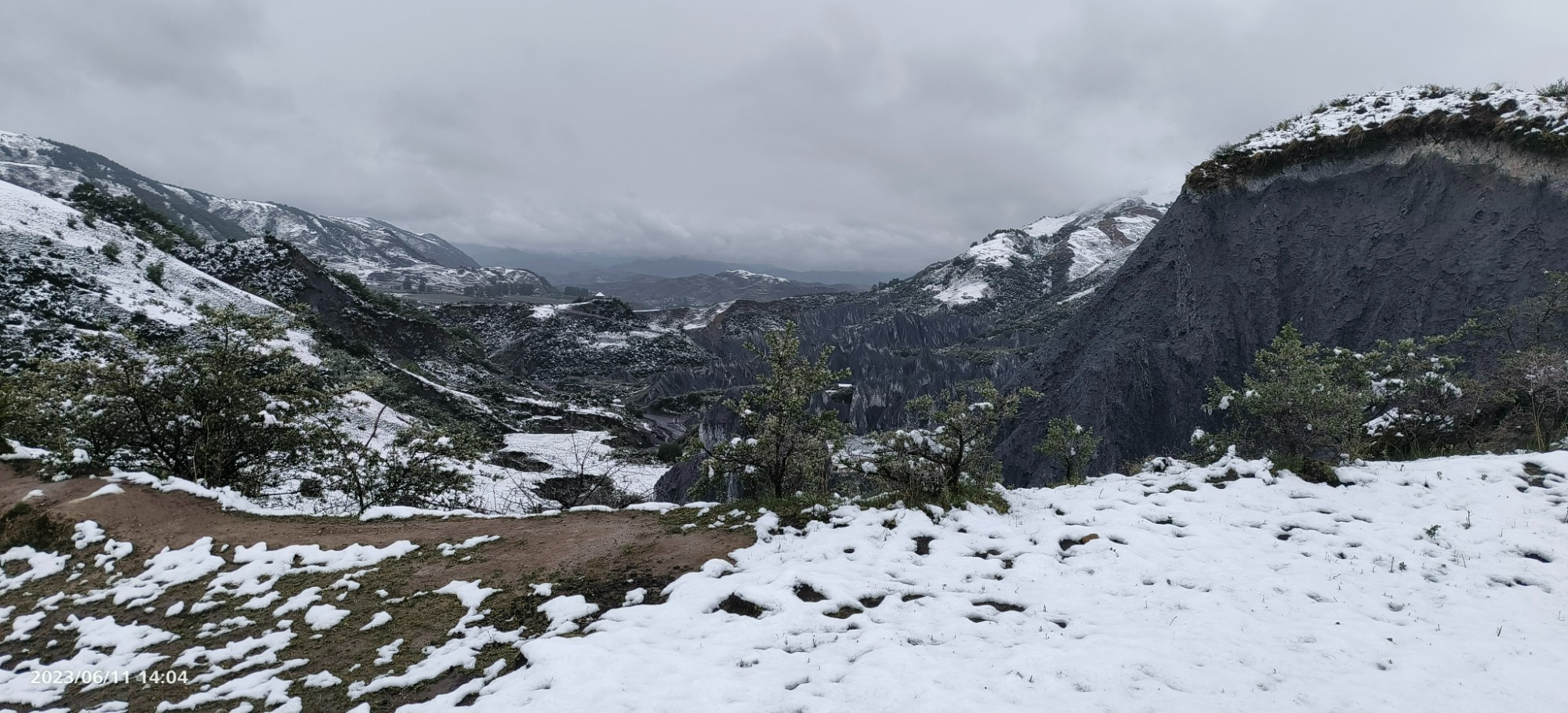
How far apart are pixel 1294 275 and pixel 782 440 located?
28.0 metres

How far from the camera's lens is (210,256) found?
57625 millimetres

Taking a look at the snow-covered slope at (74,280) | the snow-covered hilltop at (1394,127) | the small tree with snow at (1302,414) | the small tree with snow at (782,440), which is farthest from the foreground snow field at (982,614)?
the snow-covered slope at (74,280)

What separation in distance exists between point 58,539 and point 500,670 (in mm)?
10551

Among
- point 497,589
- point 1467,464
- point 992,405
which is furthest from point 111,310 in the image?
point 1467,464

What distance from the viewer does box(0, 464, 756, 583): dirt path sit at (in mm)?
8484

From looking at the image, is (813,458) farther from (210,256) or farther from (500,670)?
(210,256)

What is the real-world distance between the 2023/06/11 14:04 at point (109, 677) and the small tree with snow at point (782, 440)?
7.25 metres

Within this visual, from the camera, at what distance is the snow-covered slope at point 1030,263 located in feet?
380

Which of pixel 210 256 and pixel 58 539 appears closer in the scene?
pixel 58 539

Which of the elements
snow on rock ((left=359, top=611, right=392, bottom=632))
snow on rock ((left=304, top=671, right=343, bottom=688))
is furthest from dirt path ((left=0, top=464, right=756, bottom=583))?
snow on rock ((left=304, top=671, right=343, bottom=688))

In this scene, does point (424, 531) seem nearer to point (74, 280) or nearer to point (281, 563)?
point (281, 563)

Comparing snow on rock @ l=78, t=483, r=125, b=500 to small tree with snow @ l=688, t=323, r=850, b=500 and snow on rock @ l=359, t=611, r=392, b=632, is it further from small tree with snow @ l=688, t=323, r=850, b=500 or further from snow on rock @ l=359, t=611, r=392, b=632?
small tree with snow @ l=688, t=323, r=850, b=500

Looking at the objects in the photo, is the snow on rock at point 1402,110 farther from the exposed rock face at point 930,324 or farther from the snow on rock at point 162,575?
the snow on rock at point 162,575

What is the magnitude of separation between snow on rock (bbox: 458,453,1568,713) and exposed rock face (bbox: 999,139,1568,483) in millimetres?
17243
